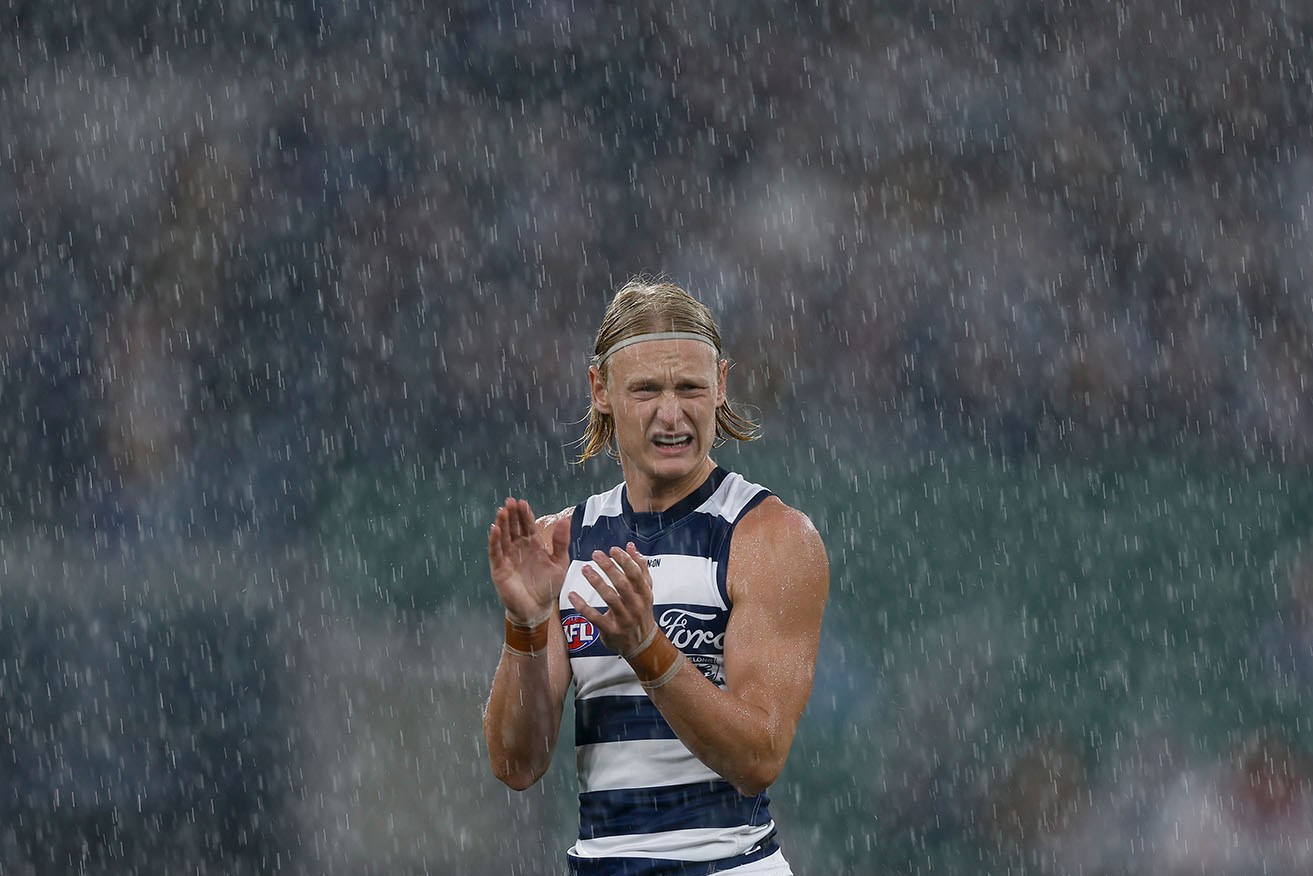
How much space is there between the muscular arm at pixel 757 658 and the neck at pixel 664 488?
6.8 inches

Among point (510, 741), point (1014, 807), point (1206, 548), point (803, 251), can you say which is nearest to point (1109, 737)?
point (1014, 807)

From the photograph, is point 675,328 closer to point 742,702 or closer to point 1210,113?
point 742,702

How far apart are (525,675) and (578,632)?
0.49ft

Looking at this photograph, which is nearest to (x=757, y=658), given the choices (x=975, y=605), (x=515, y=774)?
(x=515, y=774)

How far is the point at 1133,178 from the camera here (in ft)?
30.6

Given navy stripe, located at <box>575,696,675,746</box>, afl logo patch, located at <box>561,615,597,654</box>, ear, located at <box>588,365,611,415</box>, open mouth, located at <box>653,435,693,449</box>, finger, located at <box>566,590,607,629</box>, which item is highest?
ear, located at <box>588,365,611,415</box>

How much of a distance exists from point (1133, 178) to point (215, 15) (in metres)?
6.06

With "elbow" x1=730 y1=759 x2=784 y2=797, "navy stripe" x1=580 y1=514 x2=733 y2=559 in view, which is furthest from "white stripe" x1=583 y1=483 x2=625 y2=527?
"elbow" x1=730 y1=759 x2=784 y2=797

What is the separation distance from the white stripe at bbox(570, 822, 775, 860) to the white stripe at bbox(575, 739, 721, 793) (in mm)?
101

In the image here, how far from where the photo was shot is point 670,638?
2.97m

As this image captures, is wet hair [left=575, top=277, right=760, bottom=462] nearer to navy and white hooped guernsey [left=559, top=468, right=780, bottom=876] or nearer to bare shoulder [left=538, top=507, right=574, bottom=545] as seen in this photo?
bare shoulder [left=538, top=507, right=574, bottom=545]

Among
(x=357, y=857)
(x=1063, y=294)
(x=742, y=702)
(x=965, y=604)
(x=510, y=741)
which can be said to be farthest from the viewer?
(x=1063, y=294)

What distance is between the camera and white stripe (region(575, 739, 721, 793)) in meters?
2.92

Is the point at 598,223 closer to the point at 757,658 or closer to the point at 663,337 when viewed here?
the point at 663,337
